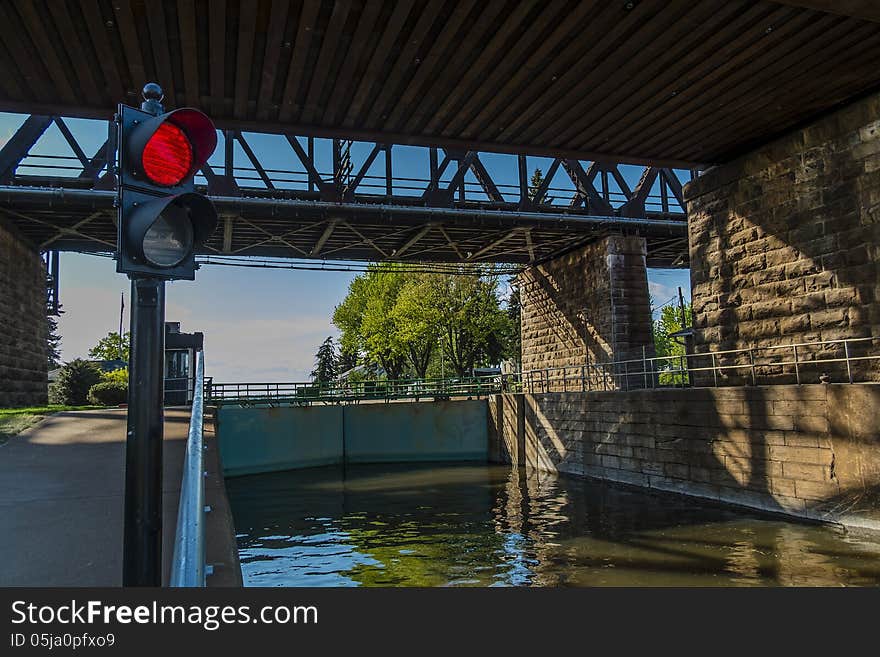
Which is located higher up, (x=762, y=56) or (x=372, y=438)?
(x=762, y=56)

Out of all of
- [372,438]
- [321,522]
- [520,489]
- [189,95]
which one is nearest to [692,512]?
[520,489]

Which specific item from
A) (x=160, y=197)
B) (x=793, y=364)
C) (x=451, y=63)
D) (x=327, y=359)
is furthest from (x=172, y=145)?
(x=327, y=359)

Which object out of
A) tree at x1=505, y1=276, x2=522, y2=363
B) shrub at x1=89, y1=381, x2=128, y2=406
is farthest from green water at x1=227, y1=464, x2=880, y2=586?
tree at x1=505, y1=276, x2=522, y2=363

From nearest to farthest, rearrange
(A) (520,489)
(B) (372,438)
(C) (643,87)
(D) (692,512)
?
(C) (643,87), (D) (692,512), (A) (520,489), (B) (372,438)

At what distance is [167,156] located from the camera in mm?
2906

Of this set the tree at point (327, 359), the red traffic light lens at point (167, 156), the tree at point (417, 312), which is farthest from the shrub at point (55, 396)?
the tree at point (327, 359)

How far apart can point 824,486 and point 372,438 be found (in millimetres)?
19791

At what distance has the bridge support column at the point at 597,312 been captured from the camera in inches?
→ 942

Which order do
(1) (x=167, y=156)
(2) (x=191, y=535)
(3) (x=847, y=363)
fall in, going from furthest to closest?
1. (3) (x=847, y=363)
2. (1) (x=167, y=156)
3. (2) (x=191, y=535)

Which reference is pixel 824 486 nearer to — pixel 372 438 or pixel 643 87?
pixel 643 87

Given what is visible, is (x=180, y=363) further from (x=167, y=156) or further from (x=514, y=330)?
(x=167, y=156)

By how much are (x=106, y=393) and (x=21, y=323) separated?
6670 mm

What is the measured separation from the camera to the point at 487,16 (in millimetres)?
9320

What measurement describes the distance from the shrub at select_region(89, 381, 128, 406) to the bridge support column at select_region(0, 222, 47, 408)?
124 inches
